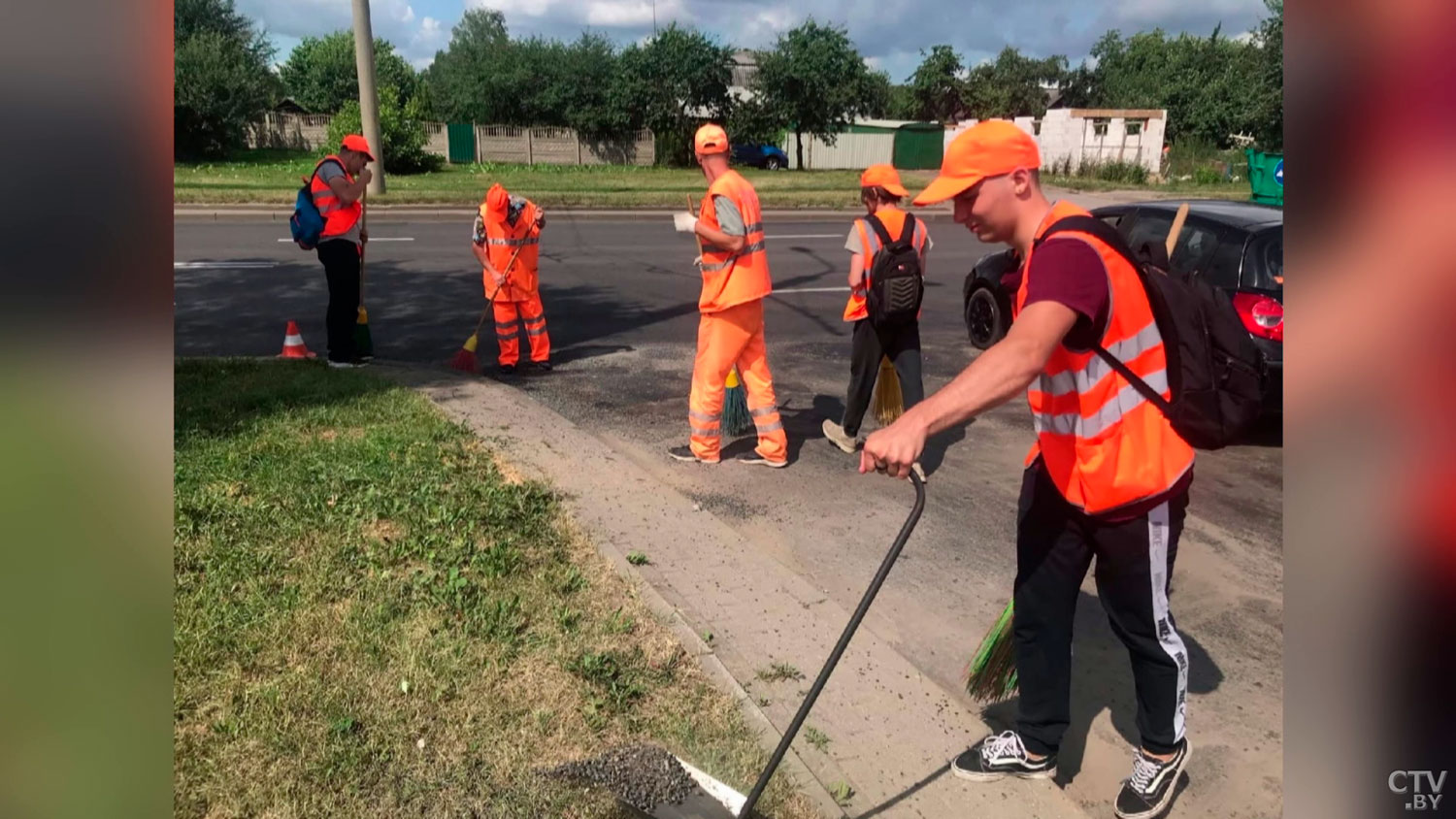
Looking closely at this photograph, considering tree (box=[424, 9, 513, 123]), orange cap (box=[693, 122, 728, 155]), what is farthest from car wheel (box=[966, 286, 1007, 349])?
tree (box=[424, 9, 513, 123])

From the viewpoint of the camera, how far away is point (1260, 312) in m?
6.64

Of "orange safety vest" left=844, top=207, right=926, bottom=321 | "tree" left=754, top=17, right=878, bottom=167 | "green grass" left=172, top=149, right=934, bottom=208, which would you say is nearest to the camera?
"orange safety vest" left=844, top=207, right=926, bottom=321

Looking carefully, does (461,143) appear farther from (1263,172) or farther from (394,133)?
(1263,172)

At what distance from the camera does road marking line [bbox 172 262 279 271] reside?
521 inches

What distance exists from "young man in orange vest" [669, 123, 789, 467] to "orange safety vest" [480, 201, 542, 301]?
8.80 feet

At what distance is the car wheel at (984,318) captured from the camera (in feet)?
31.4

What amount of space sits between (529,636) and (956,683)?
5.30ft

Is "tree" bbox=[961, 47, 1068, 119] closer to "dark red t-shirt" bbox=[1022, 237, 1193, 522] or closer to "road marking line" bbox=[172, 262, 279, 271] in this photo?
"road marking line" bbox=[172, 262, 279, 271]

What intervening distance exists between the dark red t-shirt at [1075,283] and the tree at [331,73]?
63771 millimetres

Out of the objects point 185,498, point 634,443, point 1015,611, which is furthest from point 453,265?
point 1015,611

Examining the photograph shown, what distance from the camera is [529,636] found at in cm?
384

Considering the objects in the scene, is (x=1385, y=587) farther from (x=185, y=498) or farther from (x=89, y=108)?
(x=185, y=498)

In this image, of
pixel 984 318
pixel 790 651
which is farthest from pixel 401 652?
pixel 984 318

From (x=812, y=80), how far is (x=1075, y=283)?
39.1 metres
